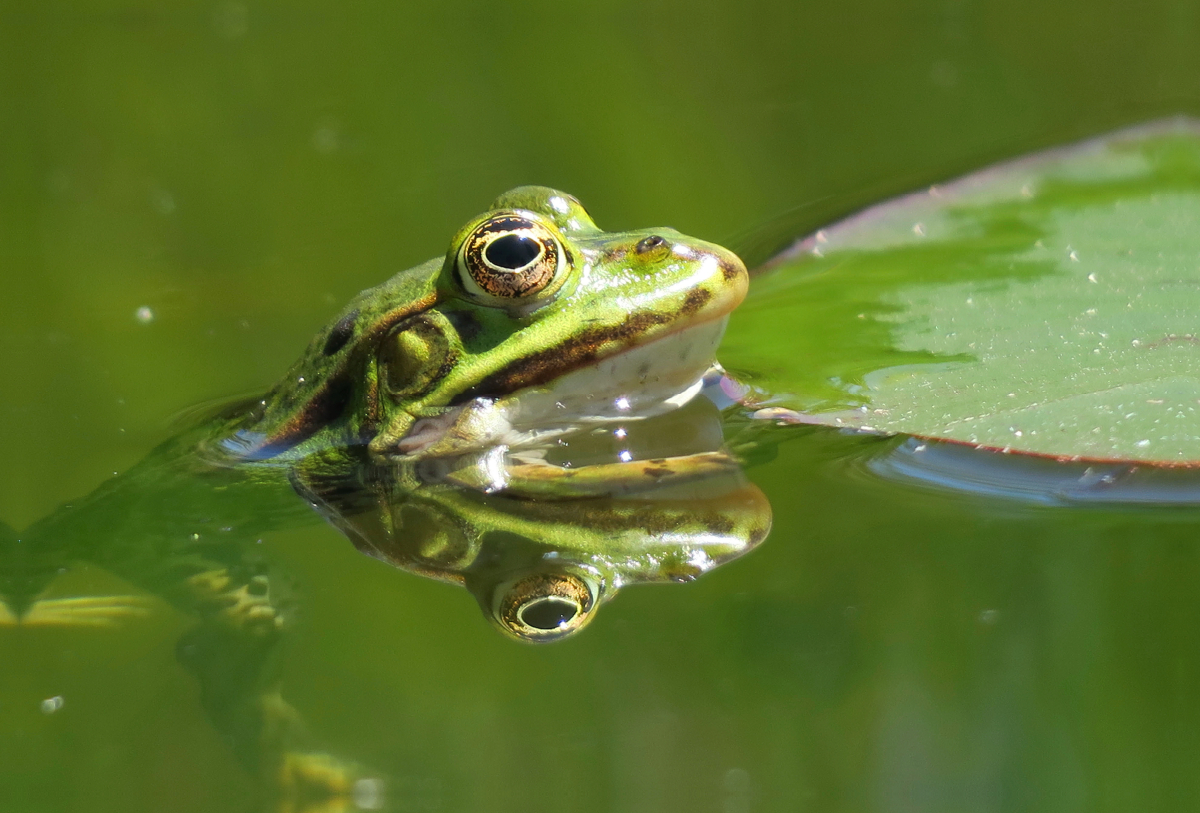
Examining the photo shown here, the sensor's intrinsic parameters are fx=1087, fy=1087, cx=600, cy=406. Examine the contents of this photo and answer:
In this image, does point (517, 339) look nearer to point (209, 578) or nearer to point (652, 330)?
point (652, 330)

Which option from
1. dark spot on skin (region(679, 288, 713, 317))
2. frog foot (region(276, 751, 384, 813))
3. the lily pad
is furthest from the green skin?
the lily pad

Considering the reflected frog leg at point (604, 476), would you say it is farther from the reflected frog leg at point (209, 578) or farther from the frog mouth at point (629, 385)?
the reflected frog leg at point (209, 578)

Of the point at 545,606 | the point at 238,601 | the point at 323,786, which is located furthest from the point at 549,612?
the point at 238,601

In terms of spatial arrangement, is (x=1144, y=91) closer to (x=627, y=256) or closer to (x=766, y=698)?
(x=627, y=256)

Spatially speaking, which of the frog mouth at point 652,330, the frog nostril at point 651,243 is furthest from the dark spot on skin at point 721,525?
the frog nostril at point 651,243

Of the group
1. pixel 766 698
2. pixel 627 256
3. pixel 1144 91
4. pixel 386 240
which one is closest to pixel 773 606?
pixel 766 698
